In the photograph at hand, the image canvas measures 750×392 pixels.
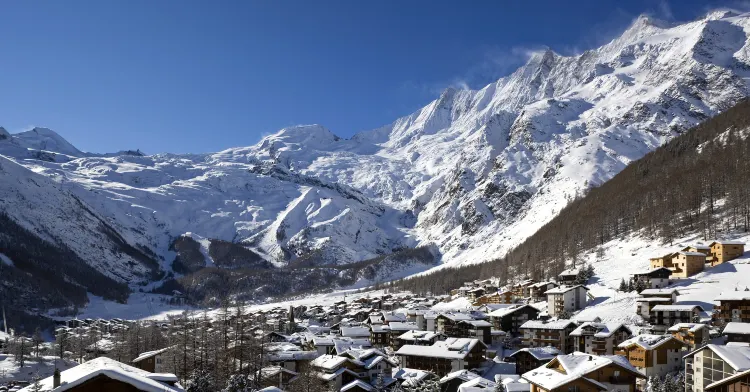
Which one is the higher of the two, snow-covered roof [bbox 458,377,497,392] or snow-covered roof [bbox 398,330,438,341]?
snow-covered roof [bbox 458,377,497,392]

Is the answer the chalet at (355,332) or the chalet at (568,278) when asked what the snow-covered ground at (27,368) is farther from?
the chalet at (568,278)

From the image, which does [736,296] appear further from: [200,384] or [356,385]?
[200,384]

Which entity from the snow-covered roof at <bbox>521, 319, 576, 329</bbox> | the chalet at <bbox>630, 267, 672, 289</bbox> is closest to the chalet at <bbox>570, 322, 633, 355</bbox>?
the snow-covered roof at <bbox>521, 319, 576, 329</bbox>

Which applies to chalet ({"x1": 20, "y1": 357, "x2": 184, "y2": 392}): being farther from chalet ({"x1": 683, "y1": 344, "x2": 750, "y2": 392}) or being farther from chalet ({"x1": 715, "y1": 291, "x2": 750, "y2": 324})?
chalet ({"x1": 715, "y1": 291, "x2": 750, "y2": 324})

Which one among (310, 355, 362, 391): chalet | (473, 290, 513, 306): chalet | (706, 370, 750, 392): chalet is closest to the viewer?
(706, 370, 750, 392): chalet

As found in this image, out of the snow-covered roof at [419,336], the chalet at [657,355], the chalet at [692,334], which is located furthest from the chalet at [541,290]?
the chalet at [657,355]

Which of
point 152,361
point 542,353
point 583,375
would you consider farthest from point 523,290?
point 583,375
